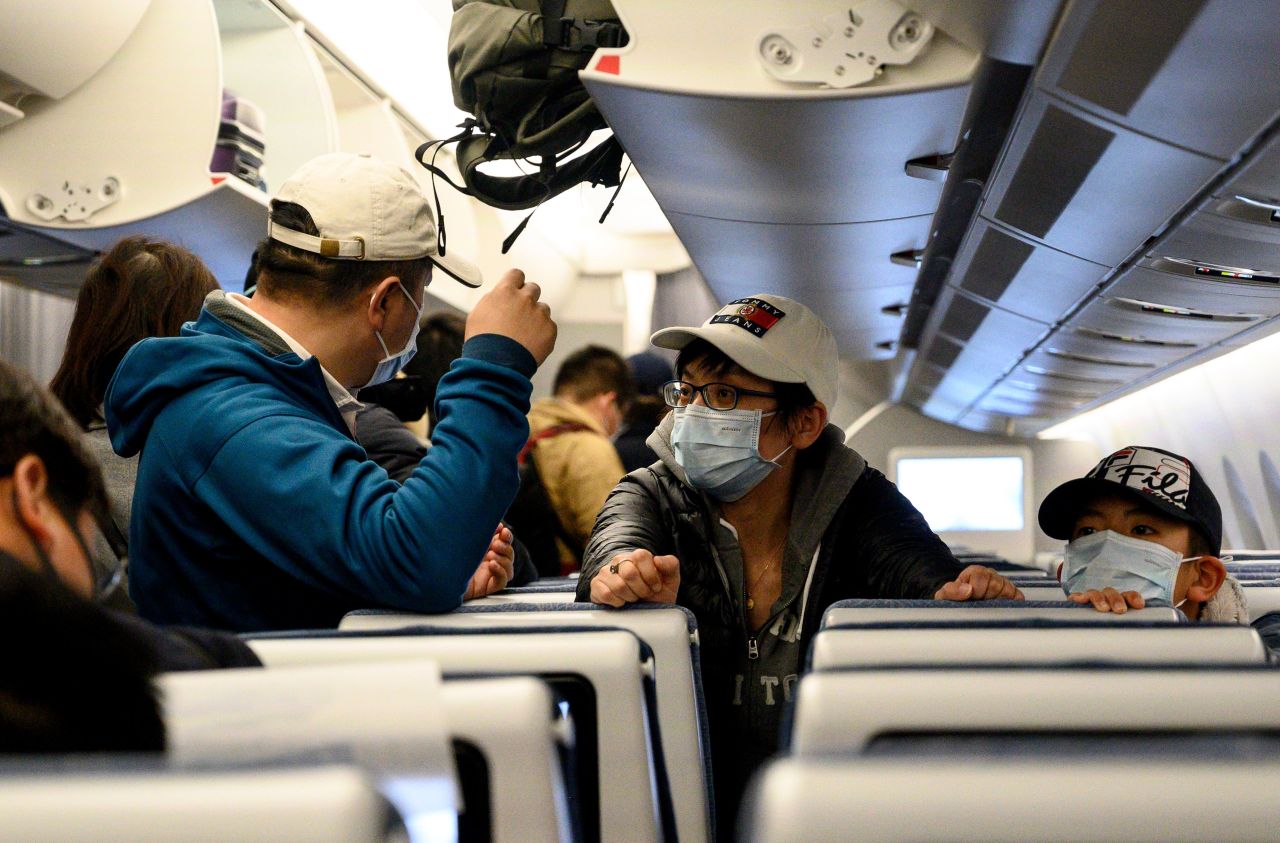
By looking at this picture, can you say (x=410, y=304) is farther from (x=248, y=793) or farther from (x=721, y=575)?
(x=248, y=793)

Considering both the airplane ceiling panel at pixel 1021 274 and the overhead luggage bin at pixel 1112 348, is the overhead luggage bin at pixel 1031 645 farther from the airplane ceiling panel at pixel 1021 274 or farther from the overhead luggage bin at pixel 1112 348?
the overhead luggage bin at pixel 1112 348

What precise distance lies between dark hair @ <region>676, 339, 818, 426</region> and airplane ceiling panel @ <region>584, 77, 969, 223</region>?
0.35 m

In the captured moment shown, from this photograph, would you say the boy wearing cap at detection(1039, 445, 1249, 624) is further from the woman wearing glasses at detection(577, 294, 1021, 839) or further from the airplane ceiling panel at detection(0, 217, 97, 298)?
the airplane ceiling panel at detection(0, 217, 97, 298)

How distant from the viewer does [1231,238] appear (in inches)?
120

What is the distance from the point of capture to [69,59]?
4219 mm

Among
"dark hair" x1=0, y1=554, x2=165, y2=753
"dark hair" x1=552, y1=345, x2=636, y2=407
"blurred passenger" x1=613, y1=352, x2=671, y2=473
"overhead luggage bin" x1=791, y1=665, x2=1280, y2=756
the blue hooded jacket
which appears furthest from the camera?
"dark hair" x1=552, y1=345, x2=636, y2=407

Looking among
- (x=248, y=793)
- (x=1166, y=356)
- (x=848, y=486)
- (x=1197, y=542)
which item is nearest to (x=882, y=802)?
(x=248, y=793)

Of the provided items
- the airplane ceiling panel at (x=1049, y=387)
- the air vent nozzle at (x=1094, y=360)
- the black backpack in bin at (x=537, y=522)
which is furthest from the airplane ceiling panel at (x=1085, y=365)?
the black backpack in bin at (x=537, y=522)

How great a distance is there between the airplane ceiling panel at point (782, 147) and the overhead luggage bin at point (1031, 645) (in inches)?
39.7

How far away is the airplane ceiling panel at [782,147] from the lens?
2035 mm

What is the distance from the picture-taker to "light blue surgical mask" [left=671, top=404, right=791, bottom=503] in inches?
93.7

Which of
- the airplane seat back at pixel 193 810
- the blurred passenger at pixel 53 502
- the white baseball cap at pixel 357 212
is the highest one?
the white baseball cap at pixel 357 212

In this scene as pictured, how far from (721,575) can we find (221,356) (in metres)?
0.97

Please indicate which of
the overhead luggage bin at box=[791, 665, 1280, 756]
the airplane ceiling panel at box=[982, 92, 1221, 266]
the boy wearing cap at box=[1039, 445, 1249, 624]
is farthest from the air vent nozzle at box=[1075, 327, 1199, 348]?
the overhead luggage bin at box=[791, 665, 1280, 756]
